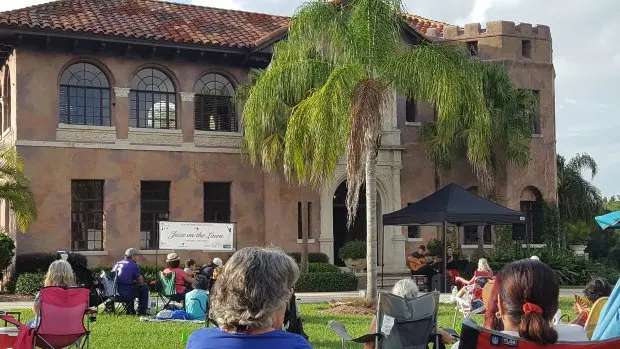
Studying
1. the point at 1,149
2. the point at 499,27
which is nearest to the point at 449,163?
the point at 499,27

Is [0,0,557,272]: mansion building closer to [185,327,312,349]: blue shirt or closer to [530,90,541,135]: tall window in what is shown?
[530,90,541,135]: tall window

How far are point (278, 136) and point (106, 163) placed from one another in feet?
16.8

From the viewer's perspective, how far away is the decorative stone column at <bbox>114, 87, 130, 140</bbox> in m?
25.2

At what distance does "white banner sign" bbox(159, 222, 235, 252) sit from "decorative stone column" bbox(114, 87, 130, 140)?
5060 millimetres

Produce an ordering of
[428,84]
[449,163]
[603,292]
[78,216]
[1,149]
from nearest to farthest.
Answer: [603,292] < [428,84] < [1,149] < [78,216] < [449,163]

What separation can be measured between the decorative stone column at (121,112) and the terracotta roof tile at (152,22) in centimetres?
161

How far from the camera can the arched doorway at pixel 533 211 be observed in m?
30.5

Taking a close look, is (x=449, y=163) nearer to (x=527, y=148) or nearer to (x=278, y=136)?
(x=527, y=148)

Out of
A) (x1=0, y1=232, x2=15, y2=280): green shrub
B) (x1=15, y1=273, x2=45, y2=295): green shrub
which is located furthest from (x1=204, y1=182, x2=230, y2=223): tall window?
(x1=0, y1=232, x2=15, y2=280): green shrub

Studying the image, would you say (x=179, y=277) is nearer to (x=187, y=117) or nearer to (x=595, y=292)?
(x=595, y=292)

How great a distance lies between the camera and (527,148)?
28266mm

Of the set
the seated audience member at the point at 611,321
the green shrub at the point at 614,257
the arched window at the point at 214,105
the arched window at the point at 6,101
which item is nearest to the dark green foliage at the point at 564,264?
the green shrub at the point at 614,257

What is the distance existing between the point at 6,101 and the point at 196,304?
13747mm

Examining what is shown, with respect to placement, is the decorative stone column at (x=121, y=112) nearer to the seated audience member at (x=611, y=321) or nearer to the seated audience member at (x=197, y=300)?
the seated audience member at (x=197, y=300)
